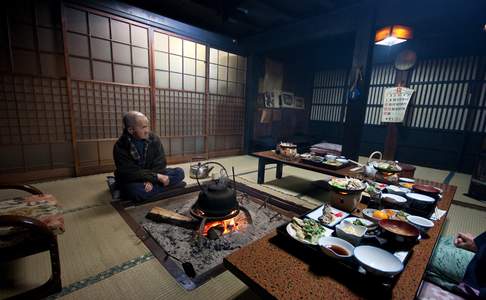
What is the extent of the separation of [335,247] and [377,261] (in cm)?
15

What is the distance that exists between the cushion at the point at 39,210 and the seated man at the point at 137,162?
2.65 feet

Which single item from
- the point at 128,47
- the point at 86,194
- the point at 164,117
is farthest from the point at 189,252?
the point at 128,47

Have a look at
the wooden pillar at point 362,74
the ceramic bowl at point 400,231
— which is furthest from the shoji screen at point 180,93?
the ceramic bowl at point 400,231

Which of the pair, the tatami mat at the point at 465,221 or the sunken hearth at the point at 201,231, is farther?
the tatami mat at the point at 465,221

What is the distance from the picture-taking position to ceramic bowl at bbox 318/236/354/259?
853 millimetres

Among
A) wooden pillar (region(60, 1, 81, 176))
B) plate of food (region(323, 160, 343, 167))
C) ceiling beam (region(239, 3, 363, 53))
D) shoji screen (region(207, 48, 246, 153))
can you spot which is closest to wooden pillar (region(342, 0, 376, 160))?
ceiling beam (region(239, 3, 363, 53))

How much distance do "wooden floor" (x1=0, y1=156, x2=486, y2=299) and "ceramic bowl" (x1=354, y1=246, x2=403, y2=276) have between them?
0.84 meters

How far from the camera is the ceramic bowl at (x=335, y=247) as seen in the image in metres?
0.85

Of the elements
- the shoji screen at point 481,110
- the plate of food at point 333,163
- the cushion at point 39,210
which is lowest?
the cushion at point 39,210

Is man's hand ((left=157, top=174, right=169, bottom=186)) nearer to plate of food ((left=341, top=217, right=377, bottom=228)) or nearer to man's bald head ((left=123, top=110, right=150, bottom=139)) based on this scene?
man's bald head ((left=123, top=110, right=150, bottom=139))

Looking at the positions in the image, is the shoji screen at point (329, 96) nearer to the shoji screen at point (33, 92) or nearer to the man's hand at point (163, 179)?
the man's hand at point (163, 179)

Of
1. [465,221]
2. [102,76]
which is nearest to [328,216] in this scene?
[465,221]

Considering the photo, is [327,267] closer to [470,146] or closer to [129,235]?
[129,235]

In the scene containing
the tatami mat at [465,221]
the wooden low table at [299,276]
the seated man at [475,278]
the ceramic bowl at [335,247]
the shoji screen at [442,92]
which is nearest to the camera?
the wooden low table at [299,276]
